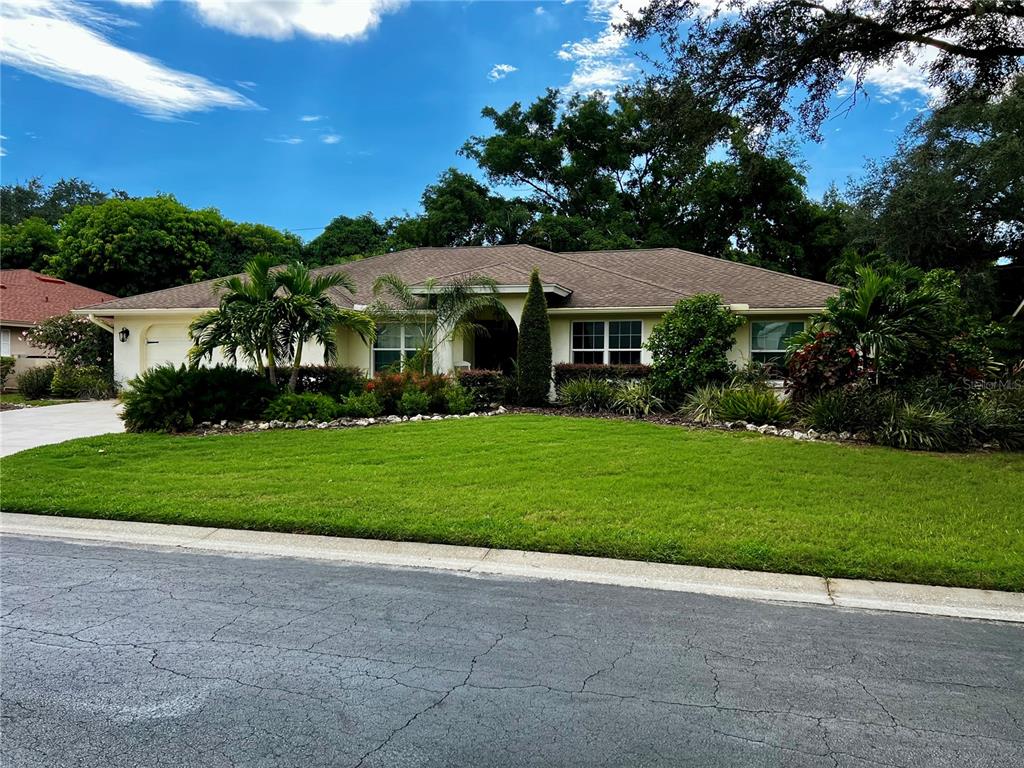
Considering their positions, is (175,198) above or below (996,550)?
above

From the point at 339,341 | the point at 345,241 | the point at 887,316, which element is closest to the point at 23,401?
the point at 339,341

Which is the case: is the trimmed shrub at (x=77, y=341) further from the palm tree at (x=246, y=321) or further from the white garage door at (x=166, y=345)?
the palm tree at (x=246, y=321)

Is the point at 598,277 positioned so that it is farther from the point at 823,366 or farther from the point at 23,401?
the point at 23,401

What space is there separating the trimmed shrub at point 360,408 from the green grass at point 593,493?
2.09m

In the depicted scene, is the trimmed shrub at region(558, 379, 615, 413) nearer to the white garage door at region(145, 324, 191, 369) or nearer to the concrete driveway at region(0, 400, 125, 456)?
the concrete driveway at region(0, 400, 125, 456)

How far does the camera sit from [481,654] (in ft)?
13.6

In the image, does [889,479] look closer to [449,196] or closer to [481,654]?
[481,654]

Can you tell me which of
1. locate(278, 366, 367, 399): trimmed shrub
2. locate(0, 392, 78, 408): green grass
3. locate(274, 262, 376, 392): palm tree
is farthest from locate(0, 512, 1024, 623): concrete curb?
locate(0, 392, 78, 408): green grass

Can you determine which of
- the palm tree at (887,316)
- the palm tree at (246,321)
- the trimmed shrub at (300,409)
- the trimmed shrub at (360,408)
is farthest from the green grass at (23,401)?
the palm tree at (887,316)

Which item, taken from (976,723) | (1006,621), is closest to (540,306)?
(1006,621)

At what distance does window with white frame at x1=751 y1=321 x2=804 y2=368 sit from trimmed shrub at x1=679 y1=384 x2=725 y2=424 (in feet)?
12.4

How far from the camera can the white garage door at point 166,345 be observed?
852 inches

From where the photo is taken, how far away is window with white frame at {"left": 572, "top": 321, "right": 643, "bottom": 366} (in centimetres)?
1859

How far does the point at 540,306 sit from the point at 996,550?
11.7 meters
